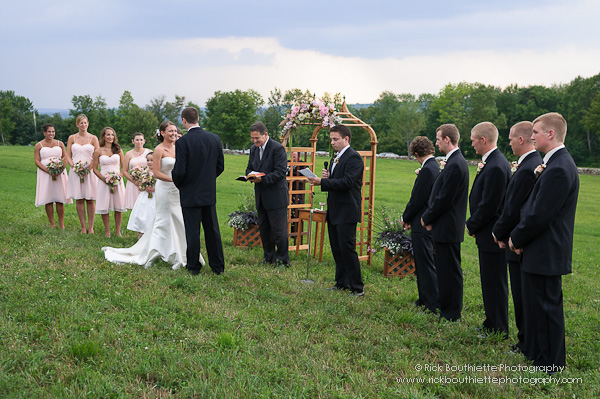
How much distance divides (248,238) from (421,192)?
4.78 metres

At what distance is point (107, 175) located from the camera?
1098 centimetres

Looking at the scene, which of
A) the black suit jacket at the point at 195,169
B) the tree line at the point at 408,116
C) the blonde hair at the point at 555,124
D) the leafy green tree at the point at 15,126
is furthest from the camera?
the leafy green tree at the point at 15,126

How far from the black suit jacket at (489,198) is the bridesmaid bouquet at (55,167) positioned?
901cm

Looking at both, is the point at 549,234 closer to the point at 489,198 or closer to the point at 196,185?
the point at 489,198

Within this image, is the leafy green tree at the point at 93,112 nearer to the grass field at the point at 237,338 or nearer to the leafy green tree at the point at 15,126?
the leafy green tree at the point at 15,126

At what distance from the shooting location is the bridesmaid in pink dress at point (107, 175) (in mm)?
10992

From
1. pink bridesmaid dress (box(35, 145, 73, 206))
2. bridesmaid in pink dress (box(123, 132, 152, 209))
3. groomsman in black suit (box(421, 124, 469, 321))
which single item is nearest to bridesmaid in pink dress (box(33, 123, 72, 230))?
pink bridesmaid dress (box(35, 145, 73, 206))

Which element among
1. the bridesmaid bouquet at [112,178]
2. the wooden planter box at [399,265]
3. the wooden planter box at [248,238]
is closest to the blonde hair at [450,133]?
the wooden planter box at [399,265]

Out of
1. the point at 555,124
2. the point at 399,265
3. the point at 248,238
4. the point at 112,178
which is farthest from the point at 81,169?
the point at 555,124

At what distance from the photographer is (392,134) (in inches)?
3597

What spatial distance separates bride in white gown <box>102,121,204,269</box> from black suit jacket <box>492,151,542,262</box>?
5.23 m

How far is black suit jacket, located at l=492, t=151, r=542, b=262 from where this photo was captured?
17.5 ft

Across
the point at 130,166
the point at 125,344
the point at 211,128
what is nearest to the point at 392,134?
the point at 211,128

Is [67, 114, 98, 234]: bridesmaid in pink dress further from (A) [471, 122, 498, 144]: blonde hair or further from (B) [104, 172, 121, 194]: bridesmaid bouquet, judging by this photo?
(A) [471, 122, 498, 144]: blonde hair
